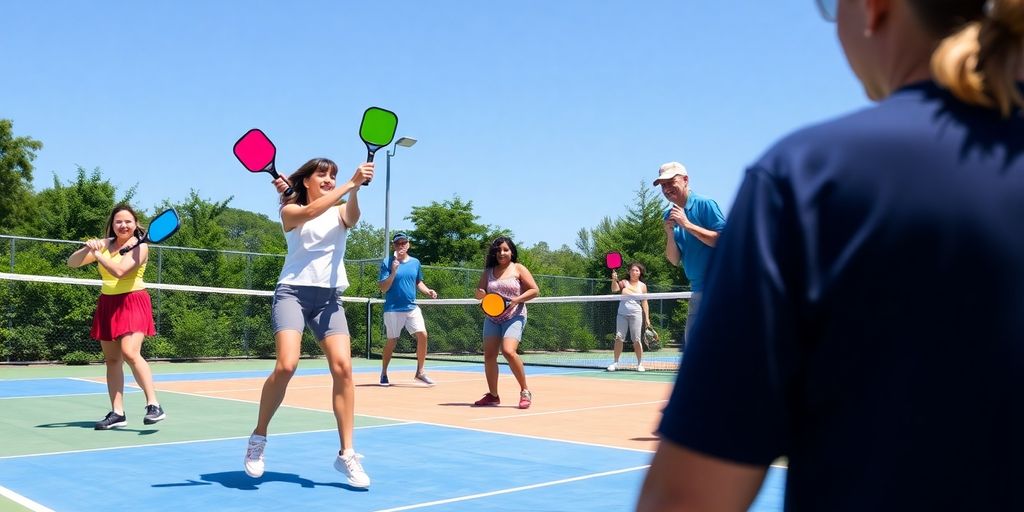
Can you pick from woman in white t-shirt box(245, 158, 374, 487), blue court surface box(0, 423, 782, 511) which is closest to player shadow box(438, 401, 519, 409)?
blue court surface box(0, 423, 782, 511)

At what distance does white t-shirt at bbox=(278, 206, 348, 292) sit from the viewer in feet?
A: 18.8

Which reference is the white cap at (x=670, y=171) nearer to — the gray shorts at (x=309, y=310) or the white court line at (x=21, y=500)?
the gray shorts at (x=309, y=310)

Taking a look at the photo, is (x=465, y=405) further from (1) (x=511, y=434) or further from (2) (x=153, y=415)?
(2) (x=153, y=415)

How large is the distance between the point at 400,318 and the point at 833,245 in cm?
1230

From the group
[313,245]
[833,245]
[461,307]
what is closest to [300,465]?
[313,245]

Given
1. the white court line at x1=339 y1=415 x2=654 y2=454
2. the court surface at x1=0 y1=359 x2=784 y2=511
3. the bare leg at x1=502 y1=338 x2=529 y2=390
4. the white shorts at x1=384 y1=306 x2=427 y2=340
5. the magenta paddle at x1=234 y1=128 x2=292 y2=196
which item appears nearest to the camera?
the court surface at x1=0 y1=359 x2=784 y2=511

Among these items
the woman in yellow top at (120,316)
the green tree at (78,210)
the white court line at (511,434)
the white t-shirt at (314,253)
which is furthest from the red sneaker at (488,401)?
the green tree at (78,210)

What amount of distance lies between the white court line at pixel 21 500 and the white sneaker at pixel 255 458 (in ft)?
3.51

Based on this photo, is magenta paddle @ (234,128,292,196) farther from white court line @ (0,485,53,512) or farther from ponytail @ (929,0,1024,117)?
ponytail @ (929,0,1024,117)

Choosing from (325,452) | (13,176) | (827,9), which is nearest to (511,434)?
(325,452)

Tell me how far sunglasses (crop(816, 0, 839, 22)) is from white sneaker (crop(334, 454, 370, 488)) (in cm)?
457

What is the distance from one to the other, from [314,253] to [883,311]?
506 centimetres

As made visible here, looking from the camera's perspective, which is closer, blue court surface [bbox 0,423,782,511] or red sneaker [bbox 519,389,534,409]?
blue court surface [bbox 0,423,782,511]

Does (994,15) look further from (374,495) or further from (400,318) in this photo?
(400,318)
